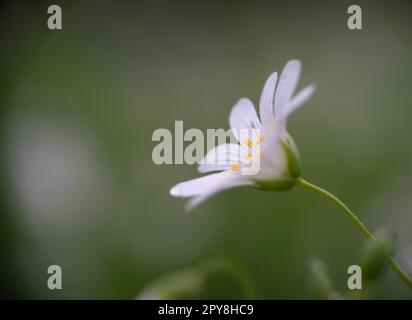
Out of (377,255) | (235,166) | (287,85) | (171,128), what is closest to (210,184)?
(235,166)

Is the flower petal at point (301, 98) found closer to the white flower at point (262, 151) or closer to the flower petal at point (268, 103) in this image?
the white flower at point (262, 151)

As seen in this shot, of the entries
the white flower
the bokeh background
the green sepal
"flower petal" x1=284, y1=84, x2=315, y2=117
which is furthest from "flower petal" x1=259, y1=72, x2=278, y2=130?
the bokeh background

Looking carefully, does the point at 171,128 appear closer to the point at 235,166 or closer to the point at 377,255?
the point at 235,166

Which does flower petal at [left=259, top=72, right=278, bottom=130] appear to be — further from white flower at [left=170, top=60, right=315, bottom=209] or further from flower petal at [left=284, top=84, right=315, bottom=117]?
flower petal at [left=284, top=84, right=315, bottom=117]

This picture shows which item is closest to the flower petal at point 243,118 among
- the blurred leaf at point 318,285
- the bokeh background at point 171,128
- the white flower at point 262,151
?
the white flower at point 262,151

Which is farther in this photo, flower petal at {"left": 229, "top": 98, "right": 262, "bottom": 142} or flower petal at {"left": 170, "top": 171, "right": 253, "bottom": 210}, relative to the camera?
flower petal at {"left": 229, "top": 98, "right": 262, "bottom": 142}

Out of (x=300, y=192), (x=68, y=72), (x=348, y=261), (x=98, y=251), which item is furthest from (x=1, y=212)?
(x=348, y=261)
